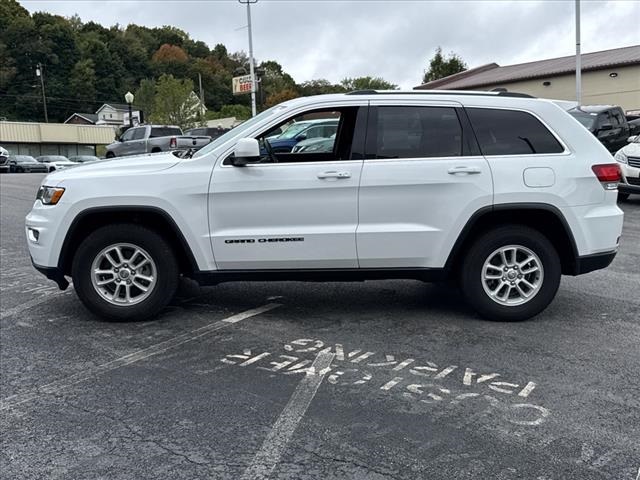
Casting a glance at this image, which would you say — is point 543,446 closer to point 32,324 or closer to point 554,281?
point 554,281

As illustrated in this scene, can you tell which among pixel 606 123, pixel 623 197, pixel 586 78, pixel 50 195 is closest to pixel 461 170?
pixel 50 195

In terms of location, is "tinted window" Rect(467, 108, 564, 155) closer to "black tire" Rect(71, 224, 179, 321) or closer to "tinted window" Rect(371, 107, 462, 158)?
"tinted window" Rect(371, 107, 462, 158)

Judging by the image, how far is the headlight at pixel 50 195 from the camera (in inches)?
193

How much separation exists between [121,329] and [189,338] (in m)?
0.67

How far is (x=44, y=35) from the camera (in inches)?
3401

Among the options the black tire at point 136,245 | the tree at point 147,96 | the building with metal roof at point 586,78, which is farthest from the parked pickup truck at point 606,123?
the tree at point 147,96

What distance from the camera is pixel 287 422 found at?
10.8 ft

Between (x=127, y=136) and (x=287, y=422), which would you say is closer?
(x=287, y=422)

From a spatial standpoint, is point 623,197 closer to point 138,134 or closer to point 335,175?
point 335,175

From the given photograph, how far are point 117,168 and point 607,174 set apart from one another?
13.5ft

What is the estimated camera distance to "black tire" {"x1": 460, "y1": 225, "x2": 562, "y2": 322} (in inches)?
196

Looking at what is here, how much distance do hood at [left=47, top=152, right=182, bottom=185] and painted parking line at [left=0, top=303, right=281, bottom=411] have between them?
139 cm

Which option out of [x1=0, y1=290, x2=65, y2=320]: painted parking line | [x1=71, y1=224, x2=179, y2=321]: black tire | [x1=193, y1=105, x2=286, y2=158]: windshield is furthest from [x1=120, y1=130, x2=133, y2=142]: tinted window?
[x1=71, y1=224, x2=179, y2=321]: black tire

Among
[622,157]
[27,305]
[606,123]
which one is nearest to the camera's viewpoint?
[27,305]
